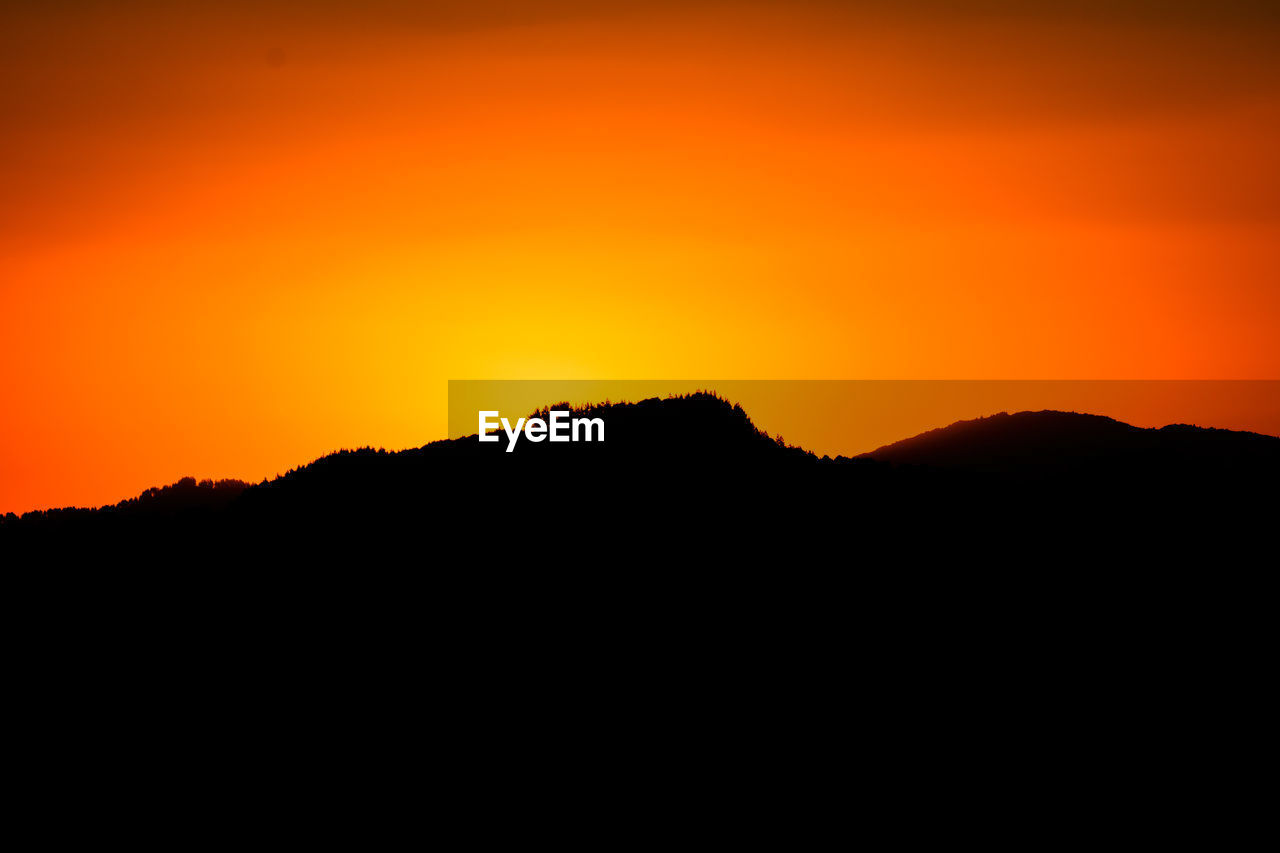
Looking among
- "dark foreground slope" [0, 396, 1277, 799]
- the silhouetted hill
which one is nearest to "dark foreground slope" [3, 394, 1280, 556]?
"dark foreground slope" [0, 396, 1277, 799]

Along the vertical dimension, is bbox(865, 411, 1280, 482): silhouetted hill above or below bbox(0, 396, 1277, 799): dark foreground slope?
above

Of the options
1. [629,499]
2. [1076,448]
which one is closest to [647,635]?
[629,499]

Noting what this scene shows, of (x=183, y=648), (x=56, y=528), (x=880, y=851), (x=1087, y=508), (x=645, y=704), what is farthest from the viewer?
(x=56, y=528)

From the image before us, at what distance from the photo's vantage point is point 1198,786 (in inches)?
1184

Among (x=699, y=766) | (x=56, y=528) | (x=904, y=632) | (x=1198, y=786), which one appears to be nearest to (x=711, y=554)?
(x=904, y=632)

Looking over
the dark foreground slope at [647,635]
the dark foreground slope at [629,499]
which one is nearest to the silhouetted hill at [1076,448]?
the dark foreground slope at [629,499]

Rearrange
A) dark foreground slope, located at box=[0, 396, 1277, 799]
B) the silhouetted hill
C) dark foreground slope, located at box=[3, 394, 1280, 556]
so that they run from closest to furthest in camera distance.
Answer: dark foreground slope, located at box=[0, 396, 1277, 799] → dark foreground slope, located at box=[3, 394, 1280, 556] → the silhouetted hill

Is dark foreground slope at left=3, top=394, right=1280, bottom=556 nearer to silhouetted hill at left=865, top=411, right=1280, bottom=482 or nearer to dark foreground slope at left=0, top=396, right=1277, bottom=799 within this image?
dark foreground slope at left=0, top=396, right=1277, bottom=799

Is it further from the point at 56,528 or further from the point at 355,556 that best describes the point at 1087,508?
the point at 56,528

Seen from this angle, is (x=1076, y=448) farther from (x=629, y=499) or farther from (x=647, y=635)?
(x=647, y=635)

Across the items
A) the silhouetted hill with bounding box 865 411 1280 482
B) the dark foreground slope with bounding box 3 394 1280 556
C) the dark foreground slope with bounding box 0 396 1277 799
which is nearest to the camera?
the dark foreground slope with bounding box 0 396 1277 799

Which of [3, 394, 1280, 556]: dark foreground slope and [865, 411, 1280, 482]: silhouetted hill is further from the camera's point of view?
[865, 411, 1280, 482]: silhouetted hill

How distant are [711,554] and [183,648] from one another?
14288 millimetres

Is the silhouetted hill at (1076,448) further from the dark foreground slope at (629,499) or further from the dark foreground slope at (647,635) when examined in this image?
the dark foreground slope at (647,635)
